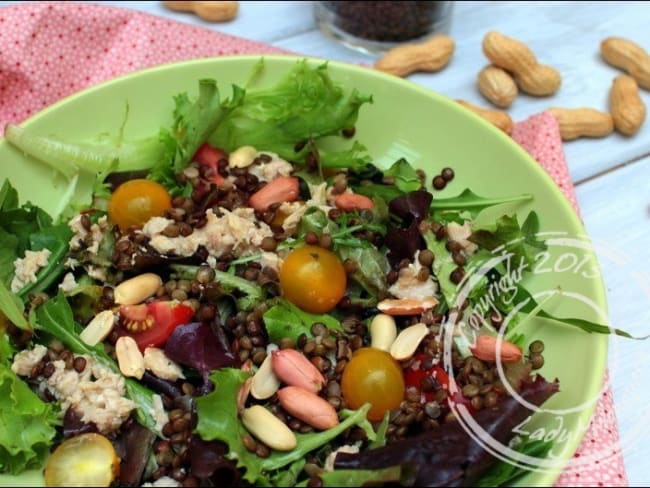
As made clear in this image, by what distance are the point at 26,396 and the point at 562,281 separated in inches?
46.6

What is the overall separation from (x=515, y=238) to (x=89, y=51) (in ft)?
4.87

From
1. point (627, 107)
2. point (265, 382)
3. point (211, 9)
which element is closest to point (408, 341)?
point (265, 382)

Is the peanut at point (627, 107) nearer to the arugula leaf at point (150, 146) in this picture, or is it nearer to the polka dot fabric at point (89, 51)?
the polka dot fabric at point (89, 51)

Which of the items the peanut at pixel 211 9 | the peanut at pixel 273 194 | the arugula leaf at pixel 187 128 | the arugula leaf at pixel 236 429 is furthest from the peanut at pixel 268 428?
the peanut at pixel 211 9

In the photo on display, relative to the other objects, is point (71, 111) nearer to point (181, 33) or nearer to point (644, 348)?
point (181, 33)

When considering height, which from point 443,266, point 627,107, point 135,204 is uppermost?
point 135,204

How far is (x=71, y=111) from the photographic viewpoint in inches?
84.3

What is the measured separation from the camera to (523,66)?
2715mm

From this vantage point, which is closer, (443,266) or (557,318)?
(557,318)

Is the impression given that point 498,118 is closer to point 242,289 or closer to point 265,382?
point 242,289

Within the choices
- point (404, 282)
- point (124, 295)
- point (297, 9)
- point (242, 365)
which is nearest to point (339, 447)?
point (242, 365)

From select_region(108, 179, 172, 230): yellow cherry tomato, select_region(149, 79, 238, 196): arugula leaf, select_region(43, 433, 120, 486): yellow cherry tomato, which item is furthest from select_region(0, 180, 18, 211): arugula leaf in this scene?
select_region(43, 433, 120, 486): yellow cherry tomato

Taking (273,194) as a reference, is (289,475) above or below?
below

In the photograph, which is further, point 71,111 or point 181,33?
point 181,33
